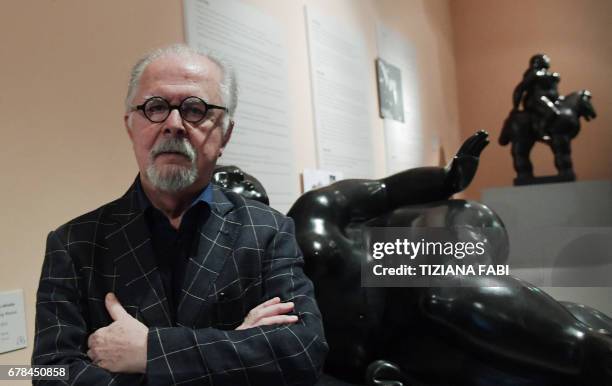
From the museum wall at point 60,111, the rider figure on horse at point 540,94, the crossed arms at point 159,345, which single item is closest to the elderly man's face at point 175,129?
the crossed arms at point 159,345

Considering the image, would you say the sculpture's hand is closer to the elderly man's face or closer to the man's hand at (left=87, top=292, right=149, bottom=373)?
the elderly man's face

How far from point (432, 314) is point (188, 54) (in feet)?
1.96

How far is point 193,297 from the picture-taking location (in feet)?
2.35

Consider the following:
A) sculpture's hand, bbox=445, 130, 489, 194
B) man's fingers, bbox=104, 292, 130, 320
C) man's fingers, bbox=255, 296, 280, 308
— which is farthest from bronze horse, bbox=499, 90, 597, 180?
man's fingers, bbox=104, 292, 130, 320

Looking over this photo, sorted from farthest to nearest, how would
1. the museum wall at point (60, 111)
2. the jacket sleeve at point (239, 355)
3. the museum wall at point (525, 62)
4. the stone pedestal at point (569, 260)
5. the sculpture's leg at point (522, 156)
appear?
the museum wall at point (525, 62) < the sculpture's leg at point (522, 156) < the stone pedestal at point (569, 260) < the museum wall at point (60, 111) < the jacket sleeve at point (239, 355)

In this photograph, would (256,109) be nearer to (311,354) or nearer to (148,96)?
(148,96)

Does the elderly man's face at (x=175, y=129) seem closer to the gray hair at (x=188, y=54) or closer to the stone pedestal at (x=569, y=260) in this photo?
the gray hair at (x=188, y=54)

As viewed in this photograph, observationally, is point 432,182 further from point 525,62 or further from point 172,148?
point 525,62

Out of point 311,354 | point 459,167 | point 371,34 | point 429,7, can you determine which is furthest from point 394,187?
point 429,7

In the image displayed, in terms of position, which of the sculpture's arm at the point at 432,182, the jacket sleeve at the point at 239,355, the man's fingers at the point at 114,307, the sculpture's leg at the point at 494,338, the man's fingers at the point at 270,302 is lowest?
the sculpture's leg at the point at 494,338

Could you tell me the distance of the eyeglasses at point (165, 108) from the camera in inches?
29.4

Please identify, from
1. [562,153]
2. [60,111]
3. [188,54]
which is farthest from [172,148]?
[562,153]

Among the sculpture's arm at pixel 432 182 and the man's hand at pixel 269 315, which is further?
the sculpture's arm at pixel 432 182

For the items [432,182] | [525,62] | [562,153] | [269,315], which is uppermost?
[525,62]
